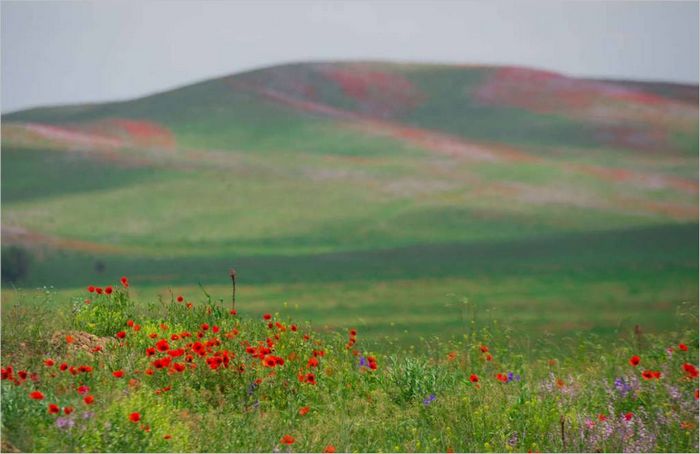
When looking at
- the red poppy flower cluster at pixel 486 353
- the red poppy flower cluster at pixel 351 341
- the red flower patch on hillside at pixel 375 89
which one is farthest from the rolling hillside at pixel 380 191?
the red poppy flower cluster at pixel 351 341

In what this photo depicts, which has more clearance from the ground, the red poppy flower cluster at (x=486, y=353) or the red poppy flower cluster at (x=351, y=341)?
the red poppy flower cluster at (x=351, y=341)

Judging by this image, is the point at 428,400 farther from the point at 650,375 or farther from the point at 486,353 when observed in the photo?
the point at 650,375

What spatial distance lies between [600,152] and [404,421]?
8.72 m

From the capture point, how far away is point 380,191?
41.8ft

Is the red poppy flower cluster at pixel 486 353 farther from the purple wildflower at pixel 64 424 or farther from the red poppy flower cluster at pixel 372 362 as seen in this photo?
the purple wildflower at pixel 64 424

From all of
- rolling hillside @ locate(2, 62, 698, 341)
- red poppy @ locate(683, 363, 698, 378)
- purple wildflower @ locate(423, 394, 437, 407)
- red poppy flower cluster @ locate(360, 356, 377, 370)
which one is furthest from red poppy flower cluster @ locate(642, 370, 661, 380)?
rolling hillside @ locate(2, 62, 698, 341)

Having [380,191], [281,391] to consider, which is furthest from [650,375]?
[380,191]

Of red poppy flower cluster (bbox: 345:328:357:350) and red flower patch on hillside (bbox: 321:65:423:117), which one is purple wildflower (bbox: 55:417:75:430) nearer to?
red poppy flower cluster (bbox: 345:328:357:350)

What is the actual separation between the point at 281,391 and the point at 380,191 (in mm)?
7264

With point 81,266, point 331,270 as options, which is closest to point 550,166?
point 331,270

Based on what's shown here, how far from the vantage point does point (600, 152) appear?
13.1 metres

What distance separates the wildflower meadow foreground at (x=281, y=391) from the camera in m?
4.82

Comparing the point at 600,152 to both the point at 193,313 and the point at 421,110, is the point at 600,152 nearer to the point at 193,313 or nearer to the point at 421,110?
the point at 421,110

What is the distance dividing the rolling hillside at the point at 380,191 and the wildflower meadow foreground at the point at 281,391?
2.92 metres
